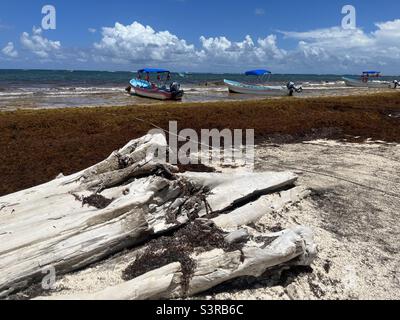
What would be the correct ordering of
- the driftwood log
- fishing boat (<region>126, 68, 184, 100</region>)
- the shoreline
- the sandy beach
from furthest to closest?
fishing boat (<region>126, 68, 184, 100</region>) → the shoreline → the sandy beach → the driftwood log

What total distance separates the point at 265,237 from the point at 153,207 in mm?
1790

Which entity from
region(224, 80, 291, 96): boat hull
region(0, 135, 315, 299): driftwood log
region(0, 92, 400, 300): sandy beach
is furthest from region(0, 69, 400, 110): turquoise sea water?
region(0, 135, 315, 299): driftwood log

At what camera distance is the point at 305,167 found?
10.7 m

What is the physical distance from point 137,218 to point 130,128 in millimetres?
10178

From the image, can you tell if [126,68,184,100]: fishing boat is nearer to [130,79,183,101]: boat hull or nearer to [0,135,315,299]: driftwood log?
[130,79,183,101]: boat hull

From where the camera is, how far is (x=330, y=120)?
17.7 meters

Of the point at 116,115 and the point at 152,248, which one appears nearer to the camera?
the point at 152,248

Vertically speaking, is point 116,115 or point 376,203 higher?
point 116,115

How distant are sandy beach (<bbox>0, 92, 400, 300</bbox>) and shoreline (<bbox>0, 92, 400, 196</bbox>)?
4 centimetres

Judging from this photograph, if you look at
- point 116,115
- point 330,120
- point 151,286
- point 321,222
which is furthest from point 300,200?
point 116,115

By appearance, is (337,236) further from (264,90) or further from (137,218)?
(264,90)

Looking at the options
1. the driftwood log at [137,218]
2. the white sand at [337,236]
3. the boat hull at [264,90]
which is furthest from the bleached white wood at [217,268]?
the boat hull at [264,90]

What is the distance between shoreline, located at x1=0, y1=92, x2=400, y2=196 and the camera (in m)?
10.5
